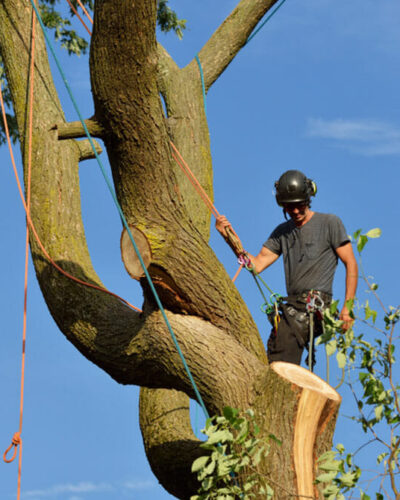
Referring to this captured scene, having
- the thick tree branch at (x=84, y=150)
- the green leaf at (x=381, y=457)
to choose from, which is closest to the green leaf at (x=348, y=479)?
the green leaf at (x=381, y=457)

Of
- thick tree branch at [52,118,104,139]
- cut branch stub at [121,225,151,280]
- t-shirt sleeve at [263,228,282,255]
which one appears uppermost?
t-shirt sleeve at [263,228,282,255]

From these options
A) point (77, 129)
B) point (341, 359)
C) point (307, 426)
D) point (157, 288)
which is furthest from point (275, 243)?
point (341, 359)

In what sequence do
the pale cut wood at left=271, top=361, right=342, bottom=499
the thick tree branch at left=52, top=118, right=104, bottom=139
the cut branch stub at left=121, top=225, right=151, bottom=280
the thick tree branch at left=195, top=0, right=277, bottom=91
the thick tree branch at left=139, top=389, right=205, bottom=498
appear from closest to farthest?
the pale cut wood at left=271, top=361, right=342, bottom=499
the cut branch stub at left=121, top=225, right=151, bottom=280
the thick tree branch at left=52, top=118, right=104, bottom=139
the thick tree branch at left=139, top=389, right=205, bottom=498
the thick tree branch at left=195, top=0, right=277, bottom=91

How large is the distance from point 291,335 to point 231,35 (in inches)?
138

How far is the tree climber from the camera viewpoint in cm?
561

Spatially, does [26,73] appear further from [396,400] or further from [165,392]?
[396,400]

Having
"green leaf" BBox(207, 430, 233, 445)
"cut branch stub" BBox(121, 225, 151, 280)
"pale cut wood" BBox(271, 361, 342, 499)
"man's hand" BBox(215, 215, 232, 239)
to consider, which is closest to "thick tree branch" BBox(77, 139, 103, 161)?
"man's hand" BBox(215, 215, 232, 239)

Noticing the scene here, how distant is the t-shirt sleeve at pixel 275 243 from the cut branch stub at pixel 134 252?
1.46 meters

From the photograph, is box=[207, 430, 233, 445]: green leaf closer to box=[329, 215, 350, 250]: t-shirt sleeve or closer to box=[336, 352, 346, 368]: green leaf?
box=[336, 352, 346, 368]: green leaf

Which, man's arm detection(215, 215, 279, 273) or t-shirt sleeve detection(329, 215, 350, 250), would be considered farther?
man's arm detection(215, 215, 279, 273)

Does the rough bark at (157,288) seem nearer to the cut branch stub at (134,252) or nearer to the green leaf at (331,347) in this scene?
the cut branch stub at (134,252)

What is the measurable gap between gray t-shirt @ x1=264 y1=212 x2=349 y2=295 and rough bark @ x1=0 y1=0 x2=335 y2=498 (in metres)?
0.70

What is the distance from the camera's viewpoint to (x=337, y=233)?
5773 millimetres

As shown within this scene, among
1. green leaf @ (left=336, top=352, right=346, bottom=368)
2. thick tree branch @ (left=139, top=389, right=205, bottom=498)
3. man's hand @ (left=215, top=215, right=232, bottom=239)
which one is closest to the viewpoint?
green leaf @ (left=336, top=352, right=346, bottom=368)
